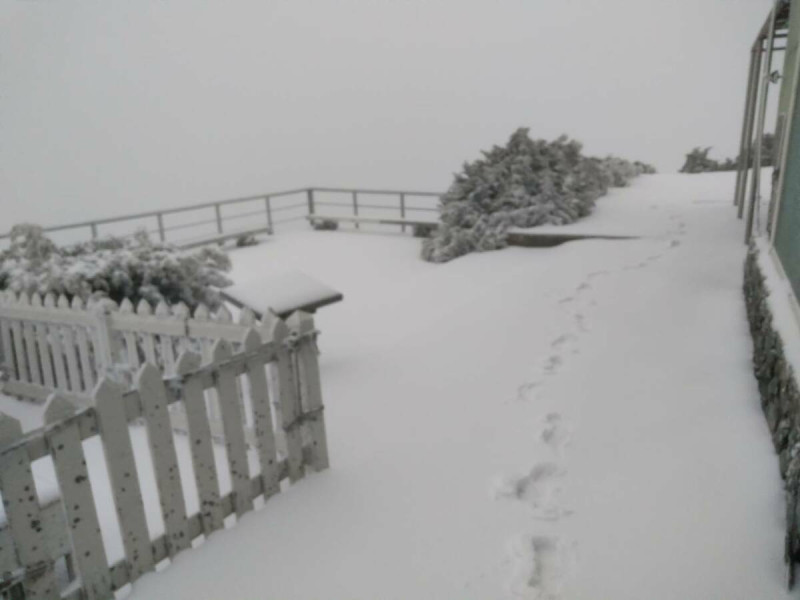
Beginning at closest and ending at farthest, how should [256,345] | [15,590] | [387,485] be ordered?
[15,590]
[256,345]
[387,485]

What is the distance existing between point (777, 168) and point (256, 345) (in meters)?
4.12

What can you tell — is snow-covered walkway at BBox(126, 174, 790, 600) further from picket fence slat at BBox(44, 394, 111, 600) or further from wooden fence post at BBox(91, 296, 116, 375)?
wooden fence post at BBox(91, 296, 116, 375)

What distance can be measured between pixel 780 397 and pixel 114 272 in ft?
17.2

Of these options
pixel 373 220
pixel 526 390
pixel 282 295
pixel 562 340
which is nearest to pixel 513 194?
pixel 562 340

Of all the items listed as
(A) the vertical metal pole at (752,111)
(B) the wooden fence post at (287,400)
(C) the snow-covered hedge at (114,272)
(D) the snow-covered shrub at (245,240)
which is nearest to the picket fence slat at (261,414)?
(B) the wooden fence post at (287,400)

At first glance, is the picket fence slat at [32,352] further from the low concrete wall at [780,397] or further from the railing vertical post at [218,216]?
the railing vertical post at [218,216]

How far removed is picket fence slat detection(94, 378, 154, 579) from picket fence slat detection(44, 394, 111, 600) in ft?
0.36

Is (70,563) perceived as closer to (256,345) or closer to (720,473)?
(256,345)

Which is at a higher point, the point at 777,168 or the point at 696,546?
the point at 777,168

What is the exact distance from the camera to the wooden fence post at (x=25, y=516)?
2.25 meters

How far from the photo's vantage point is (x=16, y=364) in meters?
5.47

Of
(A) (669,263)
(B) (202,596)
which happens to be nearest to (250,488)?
(B) (202,596)

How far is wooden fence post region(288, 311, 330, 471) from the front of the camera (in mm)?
3553

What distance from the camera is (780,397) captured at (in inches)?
132
